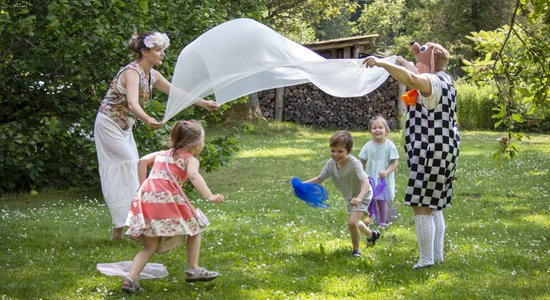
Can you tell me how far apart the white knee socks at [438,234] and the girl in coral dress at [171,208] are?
229 centimetres

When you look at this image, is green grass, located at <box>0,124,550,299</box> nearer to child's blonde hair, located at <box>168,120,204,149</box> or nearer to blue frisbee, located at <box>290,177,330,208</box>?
blue frisbee, located at <box>290,177,330,208</box>

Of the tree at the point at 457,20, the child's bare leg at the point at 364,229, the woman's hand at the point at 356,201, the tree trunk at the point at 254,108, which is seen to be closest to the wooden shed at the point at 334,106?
the tree trunk at the point at 254,108

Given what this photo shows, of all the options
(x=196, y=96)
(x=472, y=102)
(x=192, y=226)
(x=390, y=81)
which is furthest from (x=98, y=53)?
(x=472, y=102)

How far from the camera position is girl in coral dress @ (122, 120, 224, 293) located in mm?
6250

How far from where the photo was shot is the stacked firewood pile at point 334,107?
98.4ft

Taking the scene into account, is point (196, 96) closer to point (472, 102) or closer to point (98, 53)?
point (98, 53)

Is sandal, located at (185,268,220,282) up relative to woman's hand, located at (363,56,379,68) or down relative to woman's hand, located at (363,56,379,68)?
down

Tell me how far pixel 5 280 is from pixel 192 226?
175 centimetres

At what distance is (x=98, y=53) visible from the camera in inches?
476

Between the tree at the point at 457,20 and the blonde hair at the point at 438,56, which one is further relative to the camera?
the tree at the point at 457,20

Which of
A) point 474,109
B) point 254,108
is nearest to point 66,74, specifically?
point 254,108

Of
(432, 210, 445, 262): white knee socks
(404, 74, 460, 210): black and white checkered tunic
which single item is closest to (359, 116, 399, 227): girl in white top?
(432, 210, 445, 262): white knee socks

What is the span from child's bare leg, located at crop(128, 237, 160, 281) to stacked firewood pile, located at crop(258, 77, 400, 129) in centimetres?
2367

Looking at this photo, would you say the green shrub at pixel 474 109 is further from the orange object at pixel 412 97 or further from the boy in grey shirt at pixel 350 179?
the orange object at pixel 412 97
